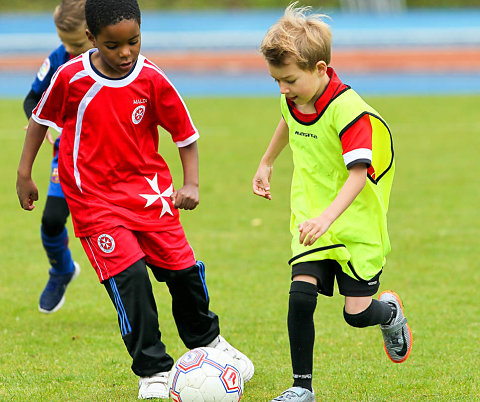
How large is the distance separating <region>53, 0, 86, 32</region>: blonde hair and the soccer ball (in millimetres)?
2200

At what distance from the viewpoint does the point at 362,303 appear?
3916 millimetres

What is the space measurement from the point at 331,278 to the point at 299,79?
0.93 metres

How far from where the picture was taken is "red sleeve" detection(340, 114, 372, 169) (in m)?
3.60

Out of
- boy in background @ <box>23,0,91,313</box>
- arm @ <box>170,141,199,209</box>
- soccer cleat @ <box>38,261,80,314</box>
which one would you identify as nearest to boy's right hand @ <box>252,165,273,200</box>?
arm @ <box>170,141,199,209</box>

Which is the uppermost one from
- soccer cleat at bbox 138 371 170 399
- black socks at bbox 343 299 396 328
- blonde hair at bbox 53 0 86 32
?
blonde hair at bbox 53 0 86 32

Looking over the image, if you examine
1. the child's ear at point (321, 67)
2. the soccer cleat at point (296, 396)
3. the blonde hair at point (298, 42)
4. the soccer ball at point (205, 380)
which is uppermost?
the blonde hair at point (298, 42)

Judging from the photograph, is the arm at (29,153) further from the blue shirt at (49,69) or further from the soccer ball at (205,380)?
the blue shirt at (49,69)

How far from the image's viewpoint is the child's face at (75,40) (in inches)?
197

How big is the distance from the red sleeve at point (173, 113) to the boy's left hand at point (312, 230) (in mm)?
867

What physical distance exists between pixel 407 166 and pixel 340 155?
7626mm

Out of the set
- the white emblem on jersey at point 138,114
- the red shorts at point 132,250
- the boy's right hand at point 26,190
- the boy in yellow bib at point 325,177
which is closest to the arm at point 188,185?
the red shorts at point 132,250

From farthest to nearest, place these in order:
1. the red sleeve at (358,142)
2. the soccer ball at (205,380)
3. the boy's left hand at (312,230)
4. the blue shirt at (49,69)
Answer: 1. the blue shirt at (49,69)
2. the soccer ball at (205,380)
3. the red sleeve at (358,142)
4. the boy's left hand at (312,230)

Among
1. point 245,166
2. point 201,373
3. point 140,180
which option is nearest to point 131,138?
point 140,180

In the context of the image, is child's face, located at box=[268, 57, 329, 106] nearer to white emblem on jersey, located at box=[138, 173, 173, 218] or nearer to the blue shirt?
white emblem on jersey, located at box=[138, 173, 173, 218]
